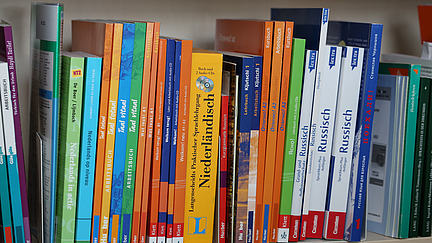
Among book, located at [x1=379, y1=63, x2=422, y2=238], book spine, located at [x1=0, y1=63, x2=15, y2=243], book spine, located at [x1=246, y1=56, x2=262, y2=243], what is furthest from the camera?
book, located at [x1=379, y1=63, x2=422, y2=238]

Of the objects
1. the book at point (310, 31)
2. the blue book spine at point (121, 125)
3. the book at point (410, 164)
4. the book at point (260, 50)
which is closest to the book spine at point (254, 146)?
the book at point (260, 50)

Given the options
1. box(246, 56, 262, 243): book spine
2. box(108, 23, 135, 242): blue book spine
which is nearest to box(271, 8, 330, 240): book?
box(246, 56, 262, 243): book spine

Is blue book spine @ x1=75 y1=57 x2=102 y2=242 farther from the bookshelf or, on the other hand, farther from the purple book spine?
the bookshelf

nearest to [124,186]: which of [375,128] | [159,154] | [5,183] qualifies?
[159,154]

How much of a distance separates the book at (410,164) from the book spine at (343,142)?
12cm

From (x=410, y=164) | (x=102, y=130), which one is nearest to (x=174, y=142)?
(x=102, y=130)

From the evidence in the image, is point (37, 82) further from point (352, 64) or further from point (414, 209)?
point (414, 209)

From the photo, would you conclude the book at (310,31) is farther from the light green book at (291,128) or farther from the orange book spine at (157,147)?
the orange book spine at (157,147)

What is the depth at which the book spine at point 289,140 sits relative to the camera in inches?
38.0

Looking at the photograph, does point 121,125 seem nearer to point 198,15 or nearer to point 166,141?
point 166,141

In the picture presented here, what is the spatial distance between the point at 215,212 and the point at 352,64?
1.20 ft

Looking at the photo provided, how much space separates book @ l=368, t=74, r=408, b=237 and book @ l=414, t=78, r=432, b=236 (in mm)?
34

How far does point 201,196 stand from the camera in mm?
948

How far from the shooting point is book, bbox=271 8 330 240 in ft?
3.21
